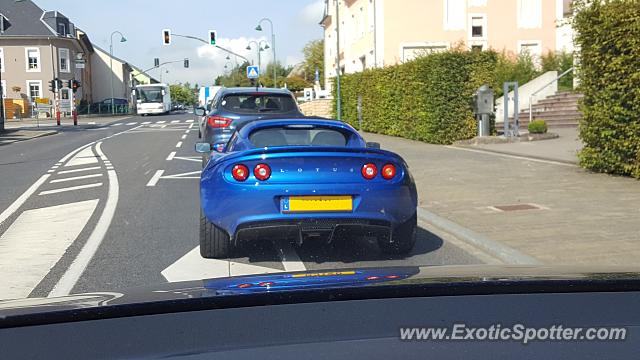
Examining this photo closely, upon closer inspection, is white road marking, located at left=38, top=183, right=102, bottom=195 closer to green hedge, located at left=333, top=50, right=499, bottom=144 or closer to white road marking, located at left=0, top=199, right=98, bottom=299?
white road marking, located at left=0, top=199, right=98, bottom=299

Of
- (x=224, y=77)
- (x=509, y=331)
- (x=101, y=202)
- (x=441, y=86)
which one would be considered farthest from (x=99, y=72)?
(x=509, y=331)

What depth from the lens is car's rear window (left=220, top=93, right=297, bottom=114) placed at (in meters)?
13.5

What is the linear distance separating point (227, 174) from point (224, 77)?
4831 inches

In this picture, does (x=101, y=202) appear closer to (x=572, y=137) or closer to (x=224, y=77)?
(x=572, y=137)

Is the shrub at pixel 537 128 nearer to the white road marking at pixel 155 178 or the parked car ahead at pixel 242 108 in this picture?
the parked car ahead at pixel 242 108

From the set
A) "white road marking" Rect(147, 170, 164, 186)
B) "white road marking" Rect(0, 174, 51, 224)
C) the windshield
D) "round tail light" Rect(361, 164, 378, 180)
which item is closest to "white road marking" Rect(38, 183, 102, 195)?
"white road marking" Rect(0, 174, 51, 224)

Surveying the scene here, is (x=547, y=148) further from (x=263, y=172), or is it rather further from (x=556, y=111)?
(x=263, y=172)

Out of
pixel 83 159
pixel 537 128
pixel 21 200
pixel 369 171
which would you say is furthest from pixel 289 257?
pixel 537 128

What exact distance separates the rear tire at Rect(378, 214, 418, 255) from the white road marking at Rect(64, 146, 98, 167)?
496 inches

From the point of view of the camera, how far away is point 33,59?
71.8 m

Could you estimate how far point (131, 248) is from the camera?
7.38 m

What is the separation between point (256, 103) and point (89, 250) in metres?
6.87

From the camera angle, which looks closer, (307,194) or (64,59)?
(307,194)

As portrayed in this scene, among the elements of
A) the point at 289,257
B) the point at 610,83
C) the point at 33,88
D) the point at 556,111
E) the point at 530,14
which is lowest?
the point at 289,257
